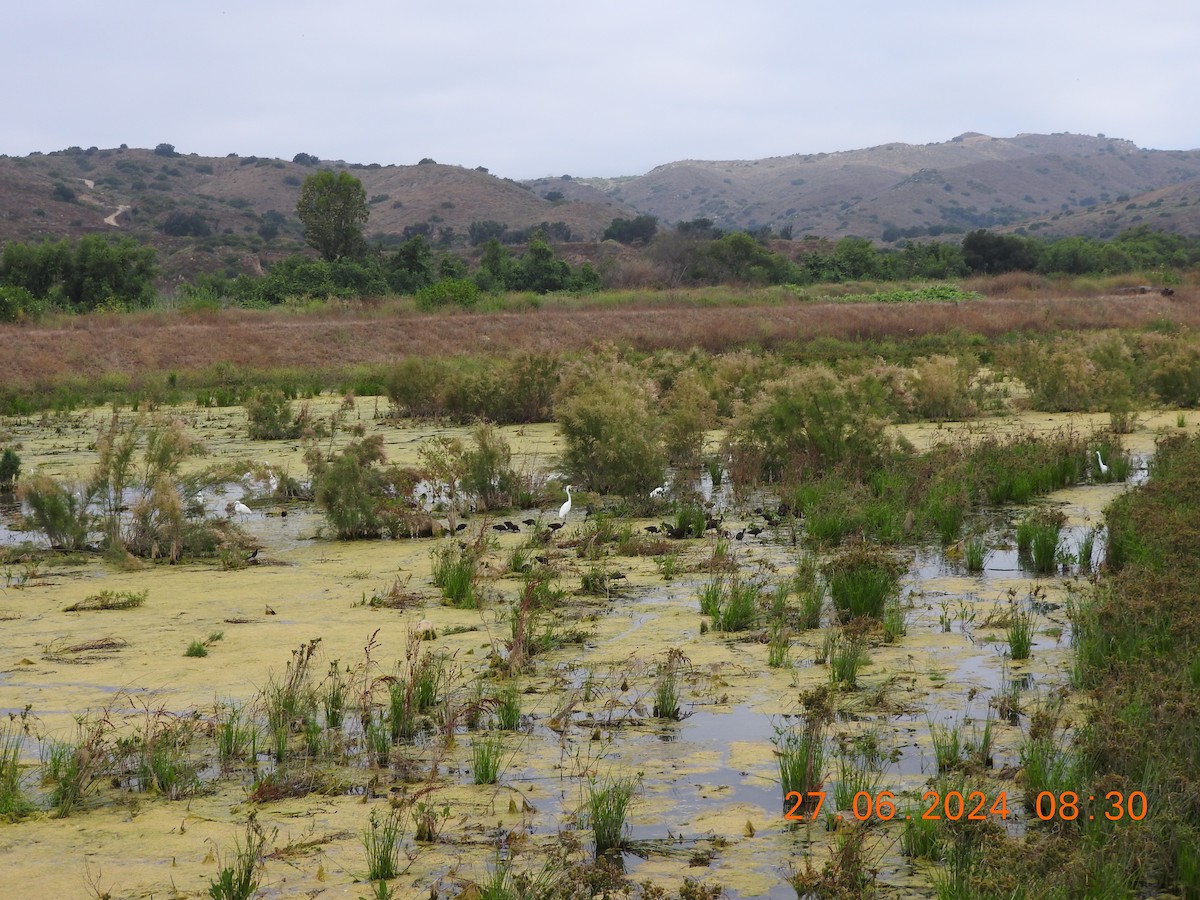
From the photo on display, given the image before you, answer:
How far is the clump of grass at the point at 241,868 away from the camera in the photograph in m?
4.36

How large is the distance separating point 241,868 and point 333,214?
50.8m

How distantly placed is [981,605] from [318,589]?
489 cm

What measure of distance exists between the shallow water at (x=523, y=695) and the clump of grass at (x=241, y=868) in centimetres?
8

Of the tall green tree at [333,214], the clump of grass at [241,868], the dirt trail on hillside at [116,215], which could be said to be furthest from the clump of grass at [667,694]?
the dirt trail on hillside at [116,215]

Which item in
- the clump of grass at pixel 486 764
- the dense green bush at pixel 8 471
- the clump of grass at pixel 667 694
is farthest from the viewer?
the dense green bush at pixel 8 471

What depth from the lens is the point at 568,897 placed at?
4.29 meters

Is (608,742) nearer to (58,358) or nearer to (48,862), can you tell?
(48,862)

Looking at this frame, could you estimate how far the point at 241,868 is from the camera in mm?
4508

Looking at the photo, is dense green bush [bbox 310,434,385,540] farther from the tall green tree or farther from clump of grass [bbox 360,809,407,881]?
the tall green tree

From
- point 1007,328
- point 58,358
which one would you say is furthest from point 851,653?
point 1007,328

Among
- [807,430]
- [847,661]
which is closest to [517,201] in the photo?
Answer: [807,430]

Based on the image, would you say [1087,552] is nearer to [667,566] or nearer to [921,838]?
[667,566]

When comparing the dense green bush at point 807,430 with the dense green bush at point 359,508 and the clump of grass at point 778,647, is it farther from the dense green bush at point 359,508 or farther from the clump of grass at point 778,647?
the clump of grass at point 778,647
